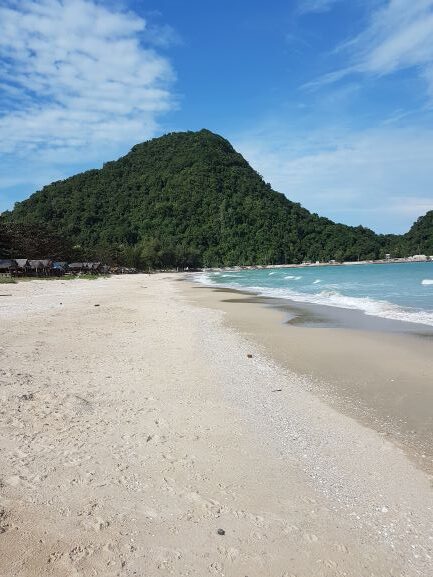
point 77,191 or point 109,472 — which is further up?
point 77,191

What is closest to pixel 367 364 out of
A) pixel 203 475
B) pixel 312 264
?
pixel 203 475

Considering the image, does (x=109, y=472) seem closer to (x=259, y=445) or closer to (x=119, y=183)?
(x=259, y=445)

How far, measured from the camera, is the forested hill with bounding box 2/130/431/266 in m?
141

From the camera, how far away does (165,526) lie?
10.7 ft

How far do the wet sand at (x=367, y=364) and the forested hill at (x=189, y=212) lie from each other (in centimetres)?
11137

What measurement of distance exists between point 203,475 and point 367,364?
5.63 meters

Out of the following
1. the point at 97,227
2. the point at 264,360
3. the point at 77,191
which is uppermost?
the point at 77,191

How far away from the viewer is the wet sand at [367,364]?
5527 mm

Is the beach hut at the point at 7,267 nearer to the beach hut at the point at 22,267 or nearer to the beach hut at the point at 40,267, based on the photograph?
the beach hut at the point at 22,267

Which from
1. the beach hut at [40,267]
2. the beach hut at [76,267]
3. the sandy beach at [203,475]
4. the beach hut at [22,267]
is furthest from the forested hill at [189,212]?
the sandy beach at [203,475]

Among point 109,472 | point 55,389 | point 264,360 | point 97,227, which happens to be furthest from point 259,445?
point 97,227

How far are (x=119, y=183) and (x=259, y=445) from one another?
166 metres

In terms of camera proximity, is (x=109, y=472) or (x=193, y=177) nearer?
(x=109, y=472)

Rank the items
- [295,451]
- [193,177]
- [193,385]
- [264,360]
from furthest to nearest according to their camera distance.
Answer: [193,177] → [264,360] → [193,385] → [295,451]
